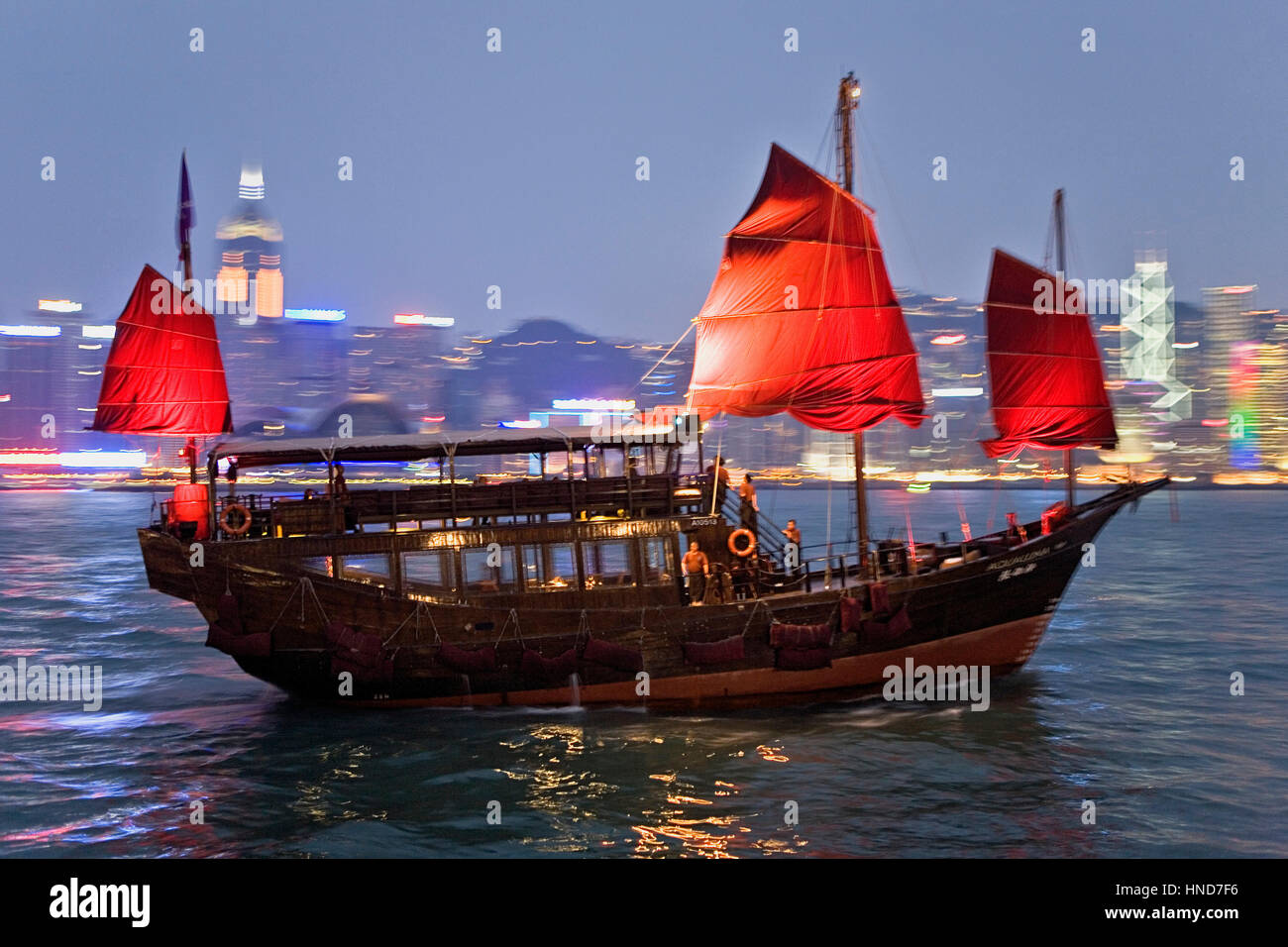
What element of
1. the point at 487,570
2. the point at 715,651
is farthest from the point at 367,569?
the point at 715,651

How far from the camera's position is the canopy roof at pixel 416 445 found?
18.3 m

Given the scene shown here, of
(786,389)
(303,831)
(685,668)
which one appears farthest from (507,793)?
(786,389)

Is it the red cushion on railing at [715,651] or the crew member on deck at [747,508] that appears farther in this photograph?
the crew member on deck at [747,508]

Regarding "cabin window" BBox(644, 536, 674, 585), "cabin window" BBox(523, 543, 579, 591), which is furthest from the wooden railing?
"cabin window" BBox(523, 543, 579, 591)

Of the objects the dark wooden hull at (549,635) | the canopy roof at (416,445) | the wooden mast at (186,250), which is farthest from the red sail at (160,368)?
the dark wooden hull at (549,635)

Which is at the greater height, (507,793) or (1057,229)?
(1057,229)

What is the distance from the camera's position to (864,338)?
22.0 meters

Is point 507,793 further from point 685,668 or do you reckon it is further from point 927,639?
point 927,639

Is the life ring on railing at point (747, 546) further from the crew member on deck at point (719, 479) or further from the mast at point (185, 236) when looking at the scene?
the mast at point (185, 236)

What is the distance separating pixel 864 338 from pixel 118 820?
620 inches

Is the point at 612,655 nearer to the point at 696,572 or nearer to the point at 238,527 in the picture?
the point at 696,572

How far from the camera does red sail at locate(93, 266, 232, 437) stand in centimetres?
2175

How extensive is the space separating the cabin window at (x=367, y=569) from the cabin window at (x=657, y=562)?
14.4ft
